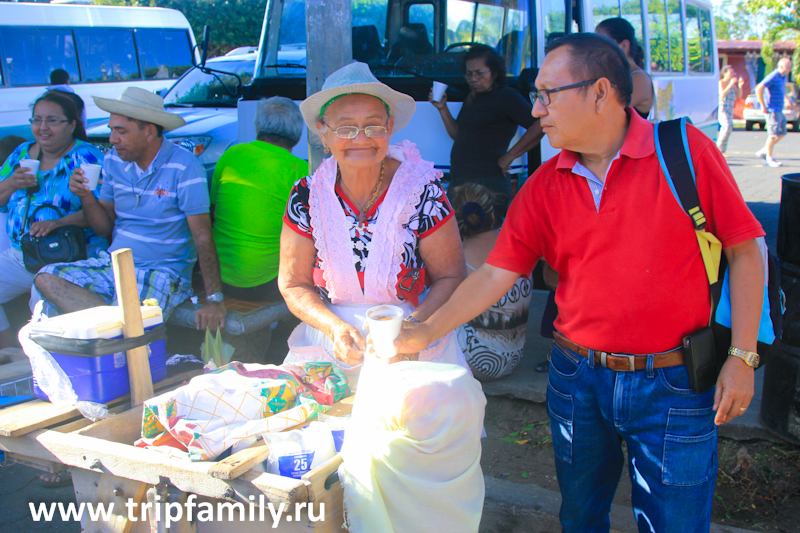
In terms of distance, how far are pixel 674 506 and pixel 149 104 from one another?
3.55 m

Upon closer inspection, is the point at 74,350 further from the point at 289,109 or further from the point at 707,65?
the point at 707,65

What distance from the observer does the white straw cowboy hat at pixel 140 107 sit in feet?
12.0

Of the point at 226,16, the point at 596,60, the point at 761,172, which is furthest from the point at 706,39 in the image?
the point at 226,16

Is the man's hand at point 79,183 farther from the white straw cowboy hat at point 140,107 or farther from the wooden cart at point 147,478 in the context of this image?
the wooden cart at point 147,478

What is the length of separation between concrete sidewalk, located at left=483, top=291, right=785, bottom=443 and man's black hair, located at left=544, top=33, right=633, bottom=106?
2.22m

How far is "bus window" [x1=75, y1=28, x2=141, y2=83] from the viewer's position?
12148 mm

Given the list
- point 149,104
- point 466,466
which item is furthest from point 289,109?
point 466,466

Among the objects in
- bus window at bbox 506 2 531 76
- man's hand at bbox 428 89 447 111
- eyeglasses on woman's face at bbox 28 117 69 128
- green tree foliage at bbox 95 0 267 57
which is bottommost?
man's hand at bbox 428 89 447 111

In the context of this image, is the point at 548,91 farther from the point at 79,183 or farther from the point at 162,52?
the point at 162,52

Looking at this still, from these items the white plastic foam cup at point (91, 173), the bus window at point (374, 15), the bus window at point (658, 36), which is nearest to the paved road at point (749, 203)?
the white plastic foam cup at point (91, 173)

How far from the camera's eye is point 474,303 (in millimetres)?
2096

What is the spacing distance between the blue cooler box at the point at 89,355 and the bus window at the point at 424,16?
372cm

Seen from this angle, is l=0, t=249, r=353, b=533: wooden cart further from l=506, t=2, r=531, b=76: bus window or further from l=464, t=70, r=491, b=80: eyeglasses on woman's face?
l=506, t=2, r=531, b=76: bus window

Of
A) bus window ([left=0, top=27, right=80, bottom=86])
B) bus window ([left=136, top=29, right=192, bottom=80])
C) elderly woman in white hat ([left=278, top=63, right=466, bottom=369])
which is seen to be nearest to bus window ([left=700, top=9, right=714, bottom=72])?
elderly woman in white hat ([left=278, top=63, right=466, bottom=369])
